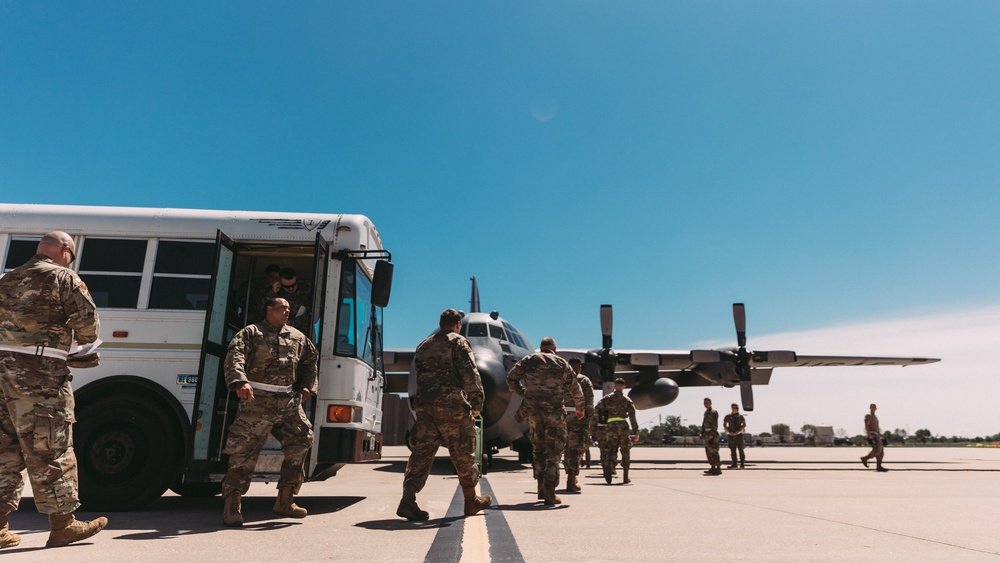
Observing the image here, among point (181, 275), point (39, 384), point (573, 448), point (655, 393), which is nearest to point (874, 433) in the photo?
point (655, 393)

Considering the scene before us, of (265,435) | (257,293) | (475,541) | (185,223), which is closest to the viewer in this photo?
(475,541)

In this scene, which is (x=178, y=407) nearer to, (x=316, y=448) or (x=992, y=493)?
(x=316, y=448)

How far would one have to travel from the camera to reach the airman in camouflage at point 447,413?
5.46 metres

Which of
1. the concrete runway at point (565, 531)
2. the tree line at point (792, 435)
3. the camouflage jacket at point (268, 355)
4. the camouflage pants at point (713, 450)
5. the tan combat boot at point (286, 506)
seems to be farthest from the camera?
the tree line at point (792, 435)

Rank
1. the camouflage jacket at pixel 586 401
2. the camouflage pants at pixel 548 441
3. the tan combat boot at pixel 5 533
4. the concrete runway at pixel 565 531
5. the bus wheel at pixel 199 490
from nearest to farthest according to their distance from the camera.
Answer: the concrete runway at pixel 565 531, the tan combat boot at pixel 5 533, the camouflage pants at pixel 548 441, the bus wheel at pixel 199 490, the camouflage jacket at pixel 586 401

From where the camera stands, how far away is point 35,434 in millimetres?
3936

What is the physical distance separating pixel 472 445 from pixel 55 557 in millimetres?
3094

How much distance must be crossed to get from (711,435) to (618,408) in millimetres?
4654

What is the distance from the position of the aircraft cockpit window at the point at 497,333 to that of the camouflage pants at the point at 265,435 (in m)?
7.34

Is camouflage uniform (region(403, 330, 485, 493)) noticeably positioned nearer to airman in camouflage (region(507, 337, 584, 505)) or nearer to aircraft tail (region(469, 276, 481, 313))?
airman in camouflage (region(507, 337, 584, 505))

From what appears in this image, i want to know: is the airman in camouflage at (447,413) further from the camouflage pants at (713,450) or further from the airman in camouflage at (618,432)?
the camouflage pants at (713,450)

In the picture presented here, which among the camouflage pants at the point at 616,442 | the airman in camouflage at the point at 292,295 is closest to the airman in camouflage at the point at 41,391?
the airman in camouflage at the point at 292,295

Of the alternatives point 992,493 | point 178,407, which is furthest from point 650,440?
point 178,407

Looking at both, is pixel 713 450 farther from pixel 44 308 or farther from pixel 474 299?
pixel 44 308
